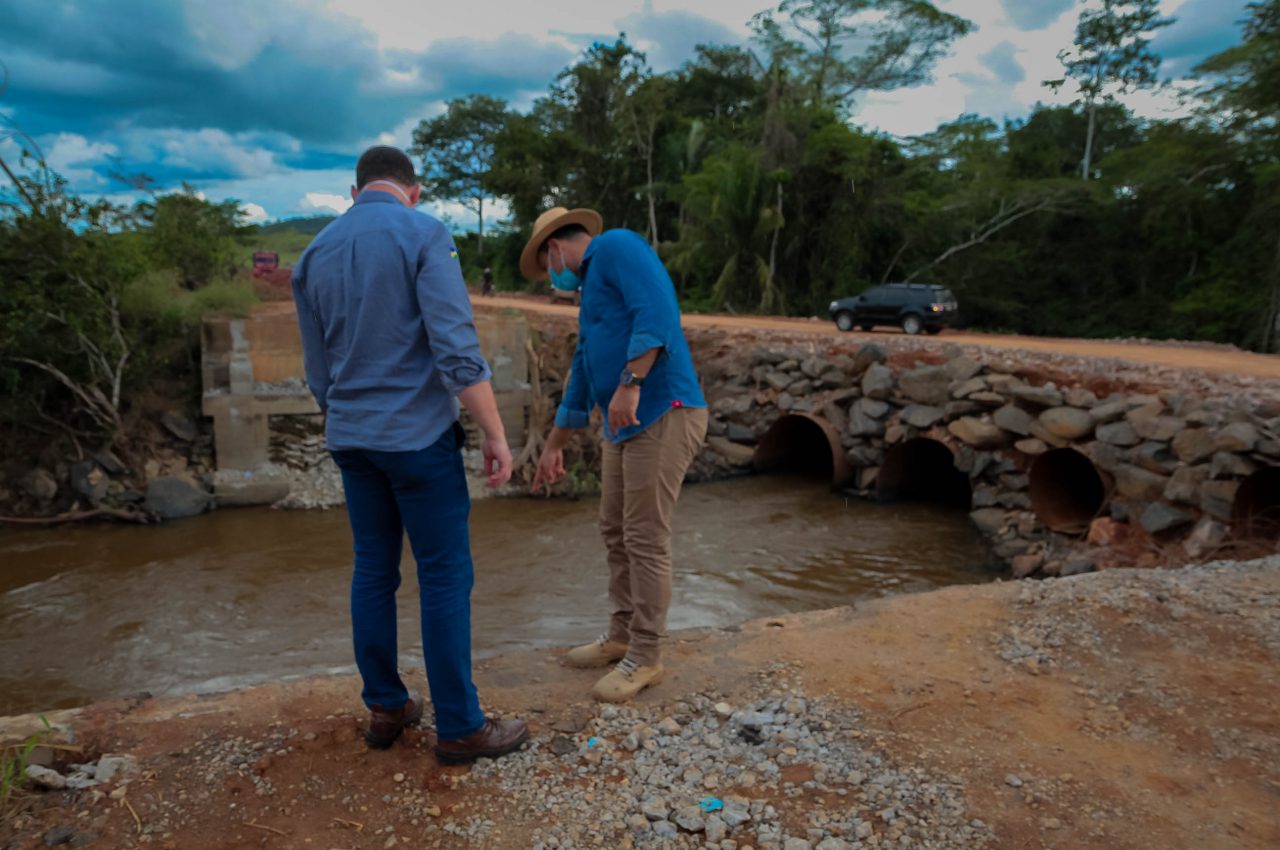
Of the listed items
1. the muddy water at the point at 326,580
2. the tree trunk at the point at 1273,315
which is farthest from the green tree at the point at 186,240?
the tree trunk at the point at 1273,315

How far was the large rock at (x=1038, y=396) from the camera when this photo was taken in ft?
28.1

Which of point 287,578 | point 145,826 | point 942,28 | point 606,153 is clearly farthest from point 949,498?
point 942,28

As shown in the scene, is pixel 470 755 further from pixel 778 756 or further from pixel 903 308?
pixel 903 308

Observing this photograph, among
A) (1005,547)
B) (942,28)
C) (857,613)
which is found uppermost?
(942,28)

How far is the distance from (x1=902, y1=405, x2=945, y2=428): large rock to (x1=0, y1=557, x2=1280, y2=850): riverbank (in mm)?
6221

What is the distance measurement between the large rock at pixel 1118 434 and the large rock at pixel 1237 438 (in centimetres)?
77

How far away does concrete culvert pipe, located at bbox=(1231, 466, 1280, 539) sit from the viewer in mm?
6676

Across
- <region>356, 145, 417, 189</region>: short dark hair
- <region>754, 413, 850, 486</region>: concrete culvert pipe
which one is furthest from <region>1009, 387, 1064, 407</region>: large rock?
<region>356, 145, 417, 189</region>: short dark hair

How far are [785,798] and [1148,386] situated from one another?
739 centimetres

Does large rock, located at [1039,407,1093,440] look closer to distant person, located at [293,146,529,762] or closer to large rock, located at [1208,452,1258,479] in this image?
large rock, located at [1208,452,1258,479]

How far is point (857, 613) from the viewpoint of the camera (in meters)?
4.16

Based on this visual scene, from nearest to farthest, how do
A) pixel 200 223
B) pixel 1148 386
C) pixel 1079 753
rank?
pixel 1079 753 → pixel 1148 386 → pixel 200 223

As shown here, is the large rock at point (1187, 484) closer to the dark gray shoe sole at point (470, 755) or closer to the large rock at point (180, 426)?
the dark gray shoe sole at point (470, 755)

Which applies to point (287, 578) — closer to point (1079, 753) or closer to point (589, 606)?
point (589, 606)
